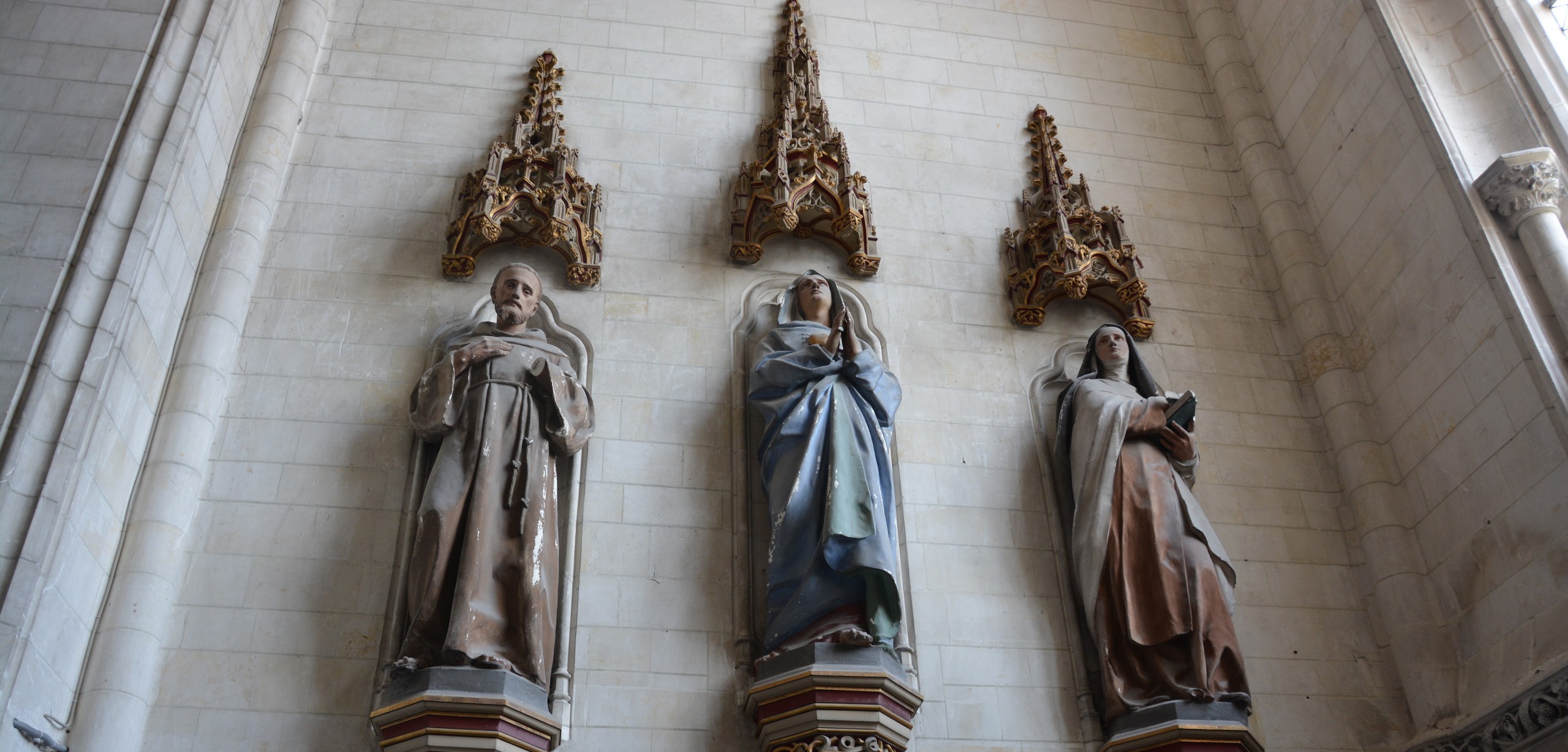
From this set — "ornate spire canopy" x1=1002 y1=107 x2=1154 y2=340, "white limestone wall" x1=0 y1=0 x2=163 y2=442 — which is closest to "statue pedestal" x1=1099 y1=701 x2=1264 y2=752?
"ornate spire canopy" x1=1002 y1=107 x2=1154 y2=340

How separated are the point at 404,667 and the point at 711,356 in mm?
2503

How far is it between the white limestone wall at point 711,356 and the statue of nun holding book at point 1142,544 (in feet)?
1.06

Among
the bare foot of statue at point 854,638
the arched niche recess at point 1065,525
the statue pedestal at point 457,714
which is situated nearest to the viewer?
the statue pedestal at point 457,714

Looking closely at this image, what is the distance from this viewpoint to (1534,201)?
22.5 feet

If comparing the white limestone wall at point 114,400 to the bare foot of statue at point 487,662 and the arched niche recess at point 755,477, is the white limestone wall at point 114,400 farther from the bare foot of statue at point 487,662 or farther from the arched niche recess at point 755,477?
the arched niche recess at point 755,477

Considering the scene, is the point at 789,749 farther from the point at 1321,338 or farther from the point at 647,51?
the point at 647,51

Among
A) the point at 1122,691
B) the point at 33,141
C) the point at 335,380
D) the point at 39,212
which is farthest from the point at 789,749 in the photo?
the point at 33,141

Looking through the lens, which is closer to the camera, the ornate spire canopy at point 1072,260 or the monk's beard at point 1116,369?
the monk's beard at point 1116,369

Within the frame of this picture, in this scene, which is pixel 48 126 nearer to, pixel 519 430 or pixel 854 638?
Answer: pixel 519 430

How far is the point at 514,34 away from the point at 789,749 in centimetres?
516

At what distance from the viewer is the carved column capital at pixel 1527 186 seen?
6848 millimetres

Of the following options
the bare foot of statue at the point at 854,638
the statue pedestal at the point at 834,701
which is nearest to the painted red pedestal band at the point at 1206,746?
the statue pedestal at the point at 834,701

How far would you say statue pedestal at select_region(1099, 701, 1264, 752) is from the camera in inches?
231

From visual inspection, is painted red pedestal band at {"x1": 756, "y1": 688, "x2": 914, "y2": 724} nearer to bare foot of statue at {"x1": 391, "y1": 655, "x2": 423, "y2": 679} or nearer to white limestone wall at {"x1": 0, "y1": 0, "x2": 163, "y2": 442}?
bare foot of statue at {"x1": 391, "y1": 655, "x2": 423, "y2": 679}
